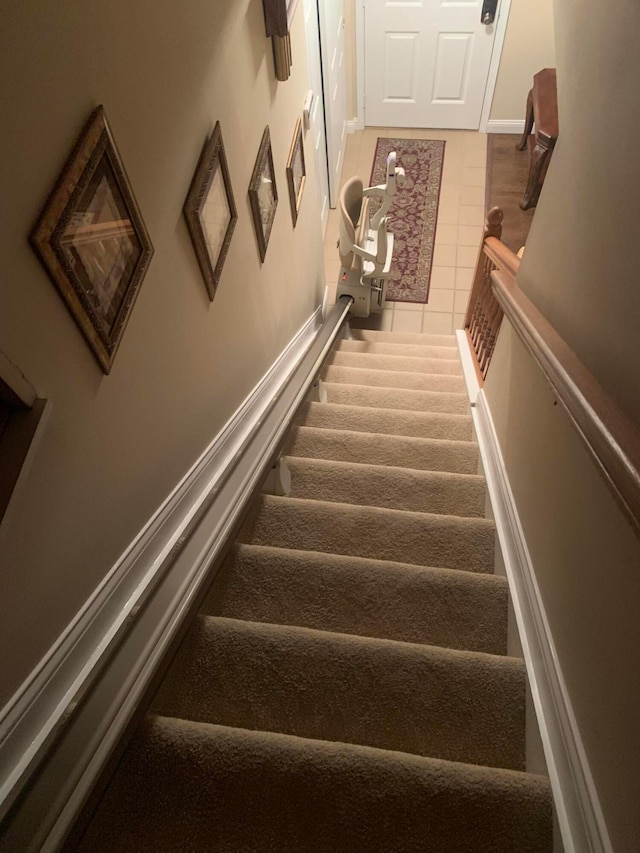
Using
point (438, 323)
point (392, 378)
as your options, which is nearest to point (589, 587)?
point (392, 378)

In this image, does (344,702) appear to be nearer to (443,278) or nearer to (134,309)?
(134,309)

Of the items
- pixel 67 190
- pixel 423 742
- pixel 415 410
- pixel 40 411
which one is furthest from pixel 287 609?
pixel 415 410

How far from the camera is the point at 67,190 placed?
818mm

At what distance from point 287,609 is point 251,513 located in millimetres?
368

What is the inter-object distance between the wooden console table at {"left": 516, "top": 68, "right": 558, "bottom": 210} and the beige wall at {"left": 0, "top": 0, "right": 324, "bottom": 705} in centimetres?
289

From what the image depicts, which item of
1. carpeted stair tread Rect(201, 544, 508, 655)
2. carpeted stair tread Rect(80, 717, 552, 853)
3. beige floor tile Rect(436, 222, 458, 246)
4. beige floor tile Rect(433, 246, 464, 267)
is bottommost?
carpeted stair tread Rect(80, 717, 552, 853)

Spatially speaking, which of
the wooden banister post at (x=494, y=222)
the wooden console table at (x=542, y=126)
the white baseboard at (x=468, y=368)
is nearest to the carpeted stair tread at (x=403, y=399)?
the white baseboard at (x=468, y=368)

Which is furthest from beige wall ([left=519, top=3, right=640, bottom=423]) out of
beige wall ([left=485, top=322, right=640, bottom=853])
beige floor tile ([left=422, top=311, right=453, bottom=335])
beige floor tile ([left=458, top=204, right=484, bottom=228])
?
beige floor tile ([left=458, top=204, right=484, bottom=228])

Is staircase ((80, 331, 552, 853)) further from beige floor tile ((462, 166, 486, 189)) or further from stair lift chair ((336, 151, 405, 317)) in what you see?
beige floor tile ((462, 166, 486, 189))

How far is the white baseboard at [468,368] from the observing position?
2.73 meters

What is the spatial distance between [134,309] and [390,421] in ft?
5.41

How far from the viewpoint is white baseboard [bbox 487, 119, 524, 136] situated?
5.46m

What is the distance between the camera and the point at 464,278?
15.2 ft

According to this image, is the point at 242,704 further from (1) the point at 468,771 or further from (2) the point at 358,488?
(2) the point at 358,488
